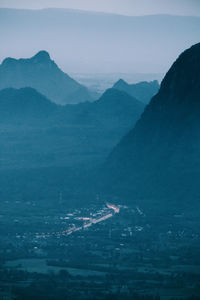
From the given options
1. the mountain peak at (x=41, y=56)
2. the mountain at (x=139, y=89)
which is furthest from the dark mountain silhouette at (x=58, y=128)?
the mountain peak at (x=41, y=56)

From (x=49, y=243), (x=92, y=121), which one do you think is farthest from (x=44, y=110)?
(x=49, y=243)

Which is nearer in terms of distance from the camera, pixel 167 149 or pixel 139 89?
pixel 167 149

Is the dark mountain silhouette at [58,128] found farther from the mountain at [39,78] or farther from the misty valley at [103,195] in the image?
the mountain at [39,78]

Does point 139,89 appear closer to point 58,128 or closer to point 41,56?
point 41,56

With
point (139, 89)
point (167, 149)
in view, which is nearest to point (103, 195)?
point (167, 149)

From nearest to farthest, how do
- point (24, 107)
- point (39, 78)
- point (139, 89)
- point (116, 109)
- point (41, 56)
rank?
1. point (116, 109)
2. point (24, 107)
3. point (139, 89)
4. point (41, 56)
5. point (39, 78)

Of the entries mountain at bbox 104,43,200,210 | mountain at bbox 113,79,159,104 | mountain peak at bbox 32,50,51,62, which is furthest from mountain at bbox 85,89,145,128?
mountain peak at bbox 32,50,51,62
